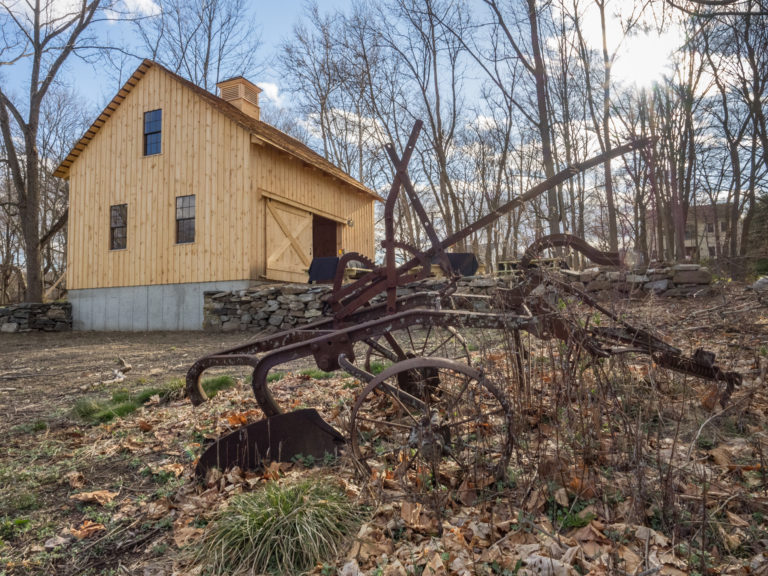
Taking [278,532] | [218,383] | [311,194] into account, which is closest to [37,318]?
[311,194]

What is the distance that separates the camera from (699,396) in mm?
3727

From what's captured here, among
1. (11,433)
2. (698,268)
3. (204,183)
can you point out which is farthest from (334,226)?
(11,433)

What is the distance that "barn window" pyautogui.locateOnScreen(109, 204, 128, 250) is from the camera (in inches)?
622

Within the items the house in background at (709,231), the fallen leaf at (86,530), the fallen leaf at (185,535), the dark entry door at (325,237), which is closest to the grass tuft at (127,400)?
the fallen leaf at (86,530)

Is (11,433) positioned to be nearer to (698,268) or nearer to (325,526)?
A: (325,526)

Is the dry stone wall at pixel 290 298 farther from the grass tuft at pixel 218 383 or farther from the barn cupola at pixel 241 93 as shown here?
the barn cupola at pixel 241 93

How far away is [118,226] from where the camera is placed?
52.0 feet

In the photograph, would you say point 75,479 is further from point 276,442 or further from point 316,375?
point 316,375

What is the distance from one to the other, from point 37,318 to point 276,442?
16259 mm

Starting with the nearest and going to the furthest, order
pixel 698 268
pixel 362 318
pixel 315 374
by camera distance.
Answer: pixel 362 318 < pixel 315 374 < pixel 698 268

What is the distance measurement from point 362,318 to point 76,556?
227cm

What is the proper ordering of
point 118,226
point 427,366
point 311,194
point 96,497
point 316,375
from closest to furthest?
1. point 427,366
2. point 96,497
3. point 316,375
4. point 118,226
5. point 311,194

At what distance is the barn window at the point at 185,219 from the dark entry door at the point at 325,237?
4.54 m

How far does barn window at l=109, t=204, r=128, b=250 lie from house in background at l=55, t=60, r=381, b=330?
0.13ft
